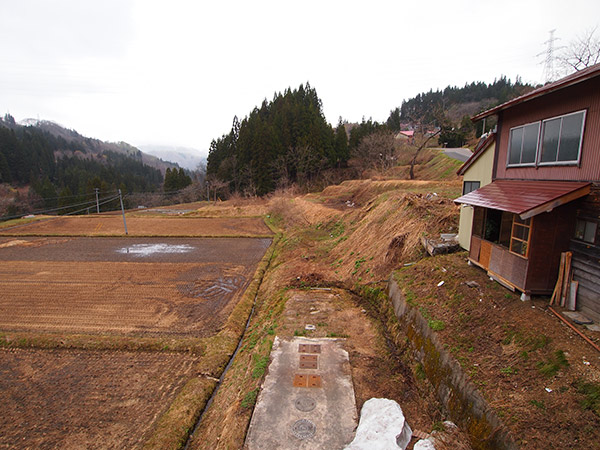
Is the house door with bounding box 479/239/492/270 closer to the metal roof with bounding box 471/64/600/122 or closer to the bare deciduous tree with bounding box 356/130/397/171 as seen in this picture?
the metal roof with bounding box 471/64/600/122

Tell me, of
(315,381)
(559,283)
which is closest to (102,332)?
(315,381)

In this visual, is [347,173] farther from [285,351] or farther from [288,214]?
[285,351]

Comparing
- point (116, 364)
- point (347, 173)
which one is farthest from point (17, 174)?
point (116, 364)

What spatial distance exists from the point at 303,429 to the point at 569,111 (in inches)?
319

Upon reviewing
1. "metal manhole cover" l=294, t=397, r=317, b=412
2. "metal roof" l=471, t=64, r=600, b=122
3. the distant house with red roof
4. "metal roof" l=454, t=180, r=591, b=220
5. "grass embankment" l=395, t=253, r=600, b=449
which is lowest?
"metal manhole cover" l=294, t=397, r=317, b=412

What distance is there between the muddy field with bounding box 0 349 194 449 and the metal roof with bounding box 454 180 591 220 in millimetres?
8741

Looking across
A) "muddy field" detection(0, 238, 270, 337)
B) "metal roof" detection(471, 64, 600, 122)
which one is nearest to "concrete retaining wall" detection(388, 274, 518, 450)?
"metal roof" detection(471, 64, 600, 122)

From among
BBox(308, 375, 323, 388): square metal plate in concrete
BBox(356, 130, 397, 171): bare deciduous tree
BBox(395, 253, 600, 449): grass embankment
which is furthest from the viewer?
BBox(356, 130, 397, 171): bare deciduous tree

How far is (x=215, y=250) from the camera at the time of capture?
21.9 metres

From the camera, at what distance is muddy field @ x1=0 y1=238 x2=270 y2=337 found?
11.1 m

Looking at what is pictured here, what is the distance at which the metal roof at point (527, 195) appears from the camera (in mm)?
5742

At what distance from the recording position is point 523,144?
25.1 ft

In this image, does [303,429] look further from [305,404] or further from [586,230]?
[586,230]

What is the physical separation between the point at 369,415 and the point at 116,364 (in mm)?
7198
